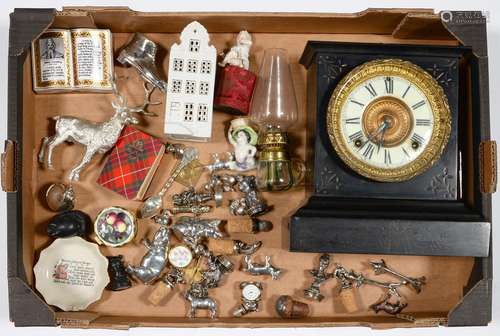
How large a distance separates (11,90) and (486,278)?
1.67m

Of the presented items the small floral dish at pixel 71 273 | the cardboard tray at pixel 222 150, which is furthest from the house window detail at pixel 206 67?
the small floral dish at pixel 71 273

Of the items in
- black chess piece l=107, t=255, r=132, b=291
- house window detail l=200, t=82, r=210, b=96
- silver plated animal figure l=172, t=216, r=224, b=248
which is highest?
house window detail l=200, t=82, r=210, b=96

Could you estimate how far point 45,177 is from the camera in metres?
2.16

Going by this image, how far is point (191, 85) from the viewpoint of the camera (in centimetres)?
205

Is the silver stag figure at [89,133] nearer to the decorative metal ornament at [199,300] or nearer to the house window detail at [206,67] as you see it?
the house window detail at [206,67]

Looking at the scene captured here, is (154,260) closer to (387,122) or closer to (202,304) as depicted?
(202,304)

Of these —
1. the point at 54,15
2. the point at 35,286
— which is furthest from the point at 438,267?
the point at 54,15

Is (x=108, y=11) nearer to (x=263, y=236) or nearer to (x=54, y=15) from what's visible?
(x=54, y=15)

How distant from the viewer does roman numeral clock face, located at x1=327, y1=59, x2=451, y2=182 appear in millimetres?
1947

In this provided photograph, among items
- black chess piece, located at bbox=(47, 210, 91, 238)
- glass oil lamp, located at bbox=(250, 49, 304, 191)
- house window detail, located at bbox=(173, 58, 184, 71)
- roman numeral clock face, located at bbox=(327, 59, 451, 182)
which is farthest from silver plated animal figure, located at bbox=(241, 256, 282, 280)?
house window detail, located at bbox=(173, 58, 184, 71)

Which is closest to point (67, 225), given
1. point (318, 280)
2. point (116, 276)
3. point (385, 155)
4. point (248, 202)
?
point (116, 276)

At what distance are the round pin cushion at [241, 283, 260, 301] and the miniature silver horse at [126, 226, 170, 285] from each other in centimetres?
30

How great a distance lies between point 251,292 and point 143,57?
91cm

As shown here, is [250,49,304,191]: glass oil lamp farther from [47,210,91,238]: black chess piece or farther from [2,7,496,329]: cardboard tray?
[47,210,91,238]: black chess piece
